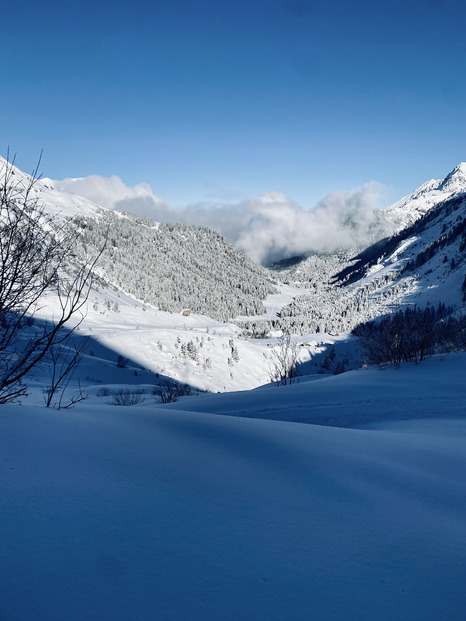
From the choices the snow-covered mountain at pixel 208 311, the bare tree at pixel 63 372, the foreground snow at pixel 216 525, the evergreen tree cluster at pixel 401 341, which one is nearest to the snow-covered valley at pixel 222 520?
the foreground snow at pixel 216 525

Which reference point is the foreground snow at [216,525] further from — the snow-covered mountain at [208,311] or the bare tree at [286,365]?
the snow-covered mountain at [208,311]

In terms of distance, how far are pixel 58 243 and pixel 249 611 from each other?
398 cm

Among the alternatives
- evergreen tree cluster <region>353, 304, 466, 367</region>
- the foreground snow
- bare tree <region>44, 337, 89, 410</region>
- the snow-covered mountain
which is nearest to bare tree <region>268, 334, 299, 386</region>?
evergreen tree cluster <region>353, 304, 466, 367</region>

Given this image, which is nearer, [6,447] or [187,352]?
[6,447]

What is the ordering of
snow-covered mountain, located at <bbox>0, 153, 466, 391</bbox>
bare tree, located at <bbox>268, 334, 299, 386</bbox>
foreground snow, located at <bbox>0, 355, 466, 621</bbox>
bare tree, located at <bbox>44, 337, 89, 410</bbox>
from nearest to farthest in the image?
foreground snow, located at <bbox>0, 355, 466, 621</bbox>
bare tree, located at <bbox>44, 337, 89, 410</bbox>
bare tree, located at <bbox>268, 334, 299, 386</bbox>
snow-covered mountain, located at <bbox>0, 153, 466, 391</bbox>

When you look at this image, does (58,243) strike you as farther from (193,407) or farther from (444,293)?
(444,293)

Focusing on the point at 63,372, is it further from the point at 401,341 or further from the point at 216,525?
the point at 401,341

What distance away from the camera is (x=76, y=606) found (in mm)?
1391

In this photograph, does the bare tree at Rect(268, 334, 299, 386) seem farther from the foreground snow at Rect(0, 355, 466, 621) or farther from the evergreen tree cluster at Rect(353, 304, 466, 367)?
the foreground snow at Rect(0, 355, 466, 621)

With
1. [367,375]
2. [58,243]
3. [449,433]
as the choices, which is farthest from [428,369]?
[58,243]

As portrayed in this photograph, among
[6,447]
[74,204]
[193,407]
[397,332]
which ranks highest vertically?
[74,204]

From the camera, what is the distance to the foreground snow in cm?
152

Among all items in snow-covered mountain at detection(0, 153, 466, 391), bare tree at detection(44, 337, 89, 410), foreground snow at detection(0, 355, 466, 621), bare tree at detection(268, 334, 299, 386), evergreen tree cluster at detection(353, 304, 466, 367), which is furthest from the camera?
snow-covered mountain at detection(0, 153, 466, 391)

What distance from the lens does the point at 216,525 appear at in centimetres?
204
